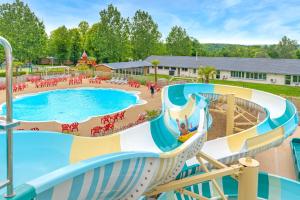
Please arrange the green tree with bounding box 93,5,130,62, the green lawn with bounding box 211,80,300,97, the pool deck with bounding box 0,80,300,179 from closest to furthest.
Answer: the pool deck with bounding box 0,80,300,179, the green lawn with bounding box 211,80,300,97, the green tree with bounding box 93,5,130,62

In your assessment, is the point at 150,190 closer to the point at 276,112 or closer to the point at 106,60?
the point at 276,112

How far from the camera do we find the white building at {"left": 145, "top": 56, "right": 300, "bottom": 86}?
30994 mm

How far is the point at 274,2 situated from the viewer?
3784 centimetres

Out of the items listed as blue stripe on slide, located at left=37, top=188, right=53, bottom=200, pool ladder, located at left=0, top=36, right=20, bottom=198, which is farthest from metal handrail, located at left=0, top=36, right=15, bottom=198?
blue stripe on slide, located at left=37, top=188, right=53, bottom=200

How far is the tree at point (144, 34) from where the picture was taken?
46.1m

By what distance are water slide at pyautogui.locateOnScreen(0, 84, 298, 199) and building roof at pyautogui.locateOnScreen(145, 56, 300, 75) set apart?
63.8ft

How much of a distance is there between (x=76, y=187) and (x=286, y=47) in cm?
6733

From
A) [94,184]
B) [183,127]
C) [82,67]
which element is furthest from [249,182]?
[82,67]

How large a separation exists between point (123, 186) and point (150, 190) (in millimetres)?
1253

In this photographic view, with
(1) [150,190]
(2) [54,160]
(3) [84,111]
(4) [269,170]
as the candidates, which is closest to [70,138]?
(2) [54,160]

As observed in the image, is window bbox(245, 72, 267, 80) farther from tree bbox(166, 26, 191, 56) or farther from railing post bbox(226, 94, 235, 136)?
railing post bbox(226, 94, 235, 136)

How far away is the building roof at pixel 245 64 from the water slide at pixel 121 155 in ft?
63.8

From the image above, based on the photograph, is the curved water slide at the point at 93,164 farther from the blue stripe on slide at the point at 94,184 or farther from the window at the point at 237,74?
the window at the point at 237,74

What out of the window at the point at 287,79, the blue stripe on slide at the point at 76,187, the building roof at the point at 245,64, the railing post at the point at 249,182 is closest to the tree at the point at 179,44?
the building roof at the point at 245,64
